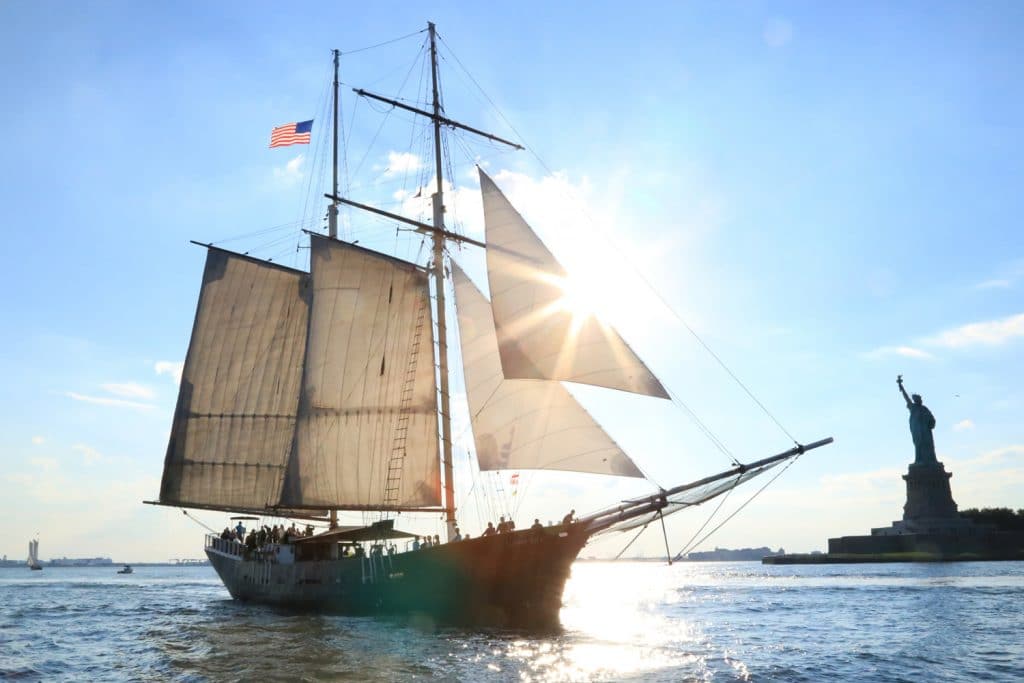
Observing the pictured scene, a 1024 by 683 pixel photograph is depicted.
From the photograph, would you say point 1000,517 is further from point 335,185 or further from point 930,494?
point 335,185

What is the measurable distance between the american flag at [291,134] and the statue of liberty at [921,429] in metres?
85.5

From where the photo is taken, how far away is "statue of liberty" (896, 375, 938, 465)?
106 meters

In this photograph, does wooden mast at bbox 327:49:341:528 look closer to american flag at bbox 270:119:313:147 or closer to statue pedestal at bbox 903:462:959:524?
american flag at bbox 270:119:313:147

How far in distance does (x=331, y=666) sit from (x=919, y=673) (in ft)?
56.3

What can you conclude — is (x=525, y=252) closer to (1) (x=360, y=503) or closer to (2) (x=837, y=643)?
(1) (x=360, y=503)

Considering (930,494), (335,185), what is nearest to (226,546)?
(335,185)

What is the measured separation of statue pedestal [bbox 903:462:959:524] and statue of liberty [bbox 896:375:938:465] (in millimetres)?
1411

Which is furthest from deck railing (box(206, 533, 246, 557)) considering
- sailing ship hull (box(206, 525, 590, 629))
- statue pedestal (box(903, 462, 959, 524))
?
statue pedestal (box(903, 462, 959, 524))

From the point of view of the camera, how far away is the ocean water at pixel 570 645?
2505 centimetres

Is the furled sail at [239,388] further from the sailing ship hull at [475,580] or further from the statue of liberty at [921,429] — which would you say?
the statue of liberty at [921,429]

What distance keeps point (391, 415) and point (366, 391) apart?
2.05 m

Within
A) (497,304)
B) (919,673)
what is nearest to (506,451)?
(497,304)

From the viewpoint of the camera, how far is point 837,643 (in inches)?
1247

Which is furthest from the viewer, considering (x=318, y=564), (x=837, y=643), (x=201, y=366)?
(x=201, y=366)
